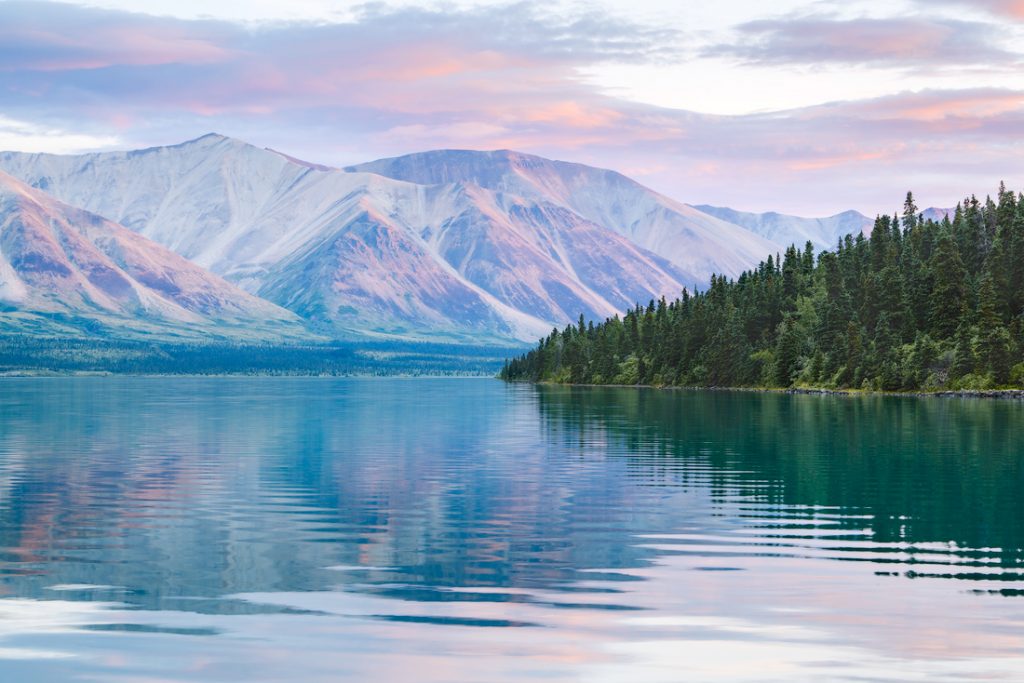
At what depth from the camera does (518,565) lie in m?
37.4

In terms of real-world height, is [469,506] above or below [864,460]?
below

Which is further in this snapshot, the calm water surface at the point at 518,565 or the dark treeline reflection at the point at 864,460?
the dark treeline reflection at the point at 864,460

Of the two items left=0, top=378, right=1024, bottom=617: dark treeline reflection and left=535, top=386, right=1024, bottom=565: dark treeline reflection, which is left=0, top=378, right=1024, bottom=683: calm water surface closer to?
left=0, top=378, right=1024, bottom=617: dark treeline reflection

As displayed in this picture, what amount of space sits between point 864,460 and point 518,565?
4186 cm

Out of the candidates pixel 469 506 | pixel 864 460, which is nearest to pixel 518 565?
pixel 469 506

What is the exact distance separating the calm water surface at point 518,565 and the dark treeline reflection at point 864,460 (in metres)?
0.34

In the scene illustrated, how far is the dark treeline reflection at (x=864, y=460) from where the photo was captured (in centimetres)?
4716

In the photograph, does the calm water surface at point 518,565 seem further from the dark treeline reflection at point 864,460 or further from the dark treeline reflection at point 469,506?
the dark treeline reflection at point 864,460

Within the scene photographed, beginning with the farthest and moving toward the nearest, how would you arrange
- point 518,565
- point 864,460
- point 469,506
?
point 864,460 < point 469,506 < point 518,565

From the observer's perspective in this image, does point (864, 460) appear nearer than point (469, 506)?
No

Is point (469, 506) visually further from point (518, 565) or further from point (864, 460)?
point (864, 460)

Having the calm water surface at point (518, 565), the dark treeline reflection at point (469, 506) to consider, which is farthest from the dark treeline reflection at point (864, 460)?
the calm water surface at point (518, 565)

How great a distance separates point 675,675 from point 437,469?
163ft

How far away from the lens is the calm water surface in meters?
25.4
